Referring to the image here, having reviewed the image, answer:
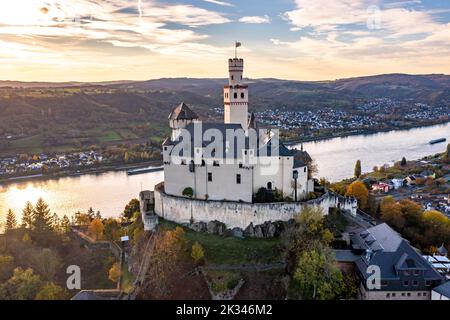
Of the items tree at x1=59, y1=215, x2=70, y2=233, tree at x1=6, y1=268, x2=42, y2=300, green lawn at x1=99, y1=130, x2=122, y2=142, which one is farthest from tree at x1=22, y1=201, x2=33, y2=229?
green lawn at x1=99, y1=130, x2=122, y2=142

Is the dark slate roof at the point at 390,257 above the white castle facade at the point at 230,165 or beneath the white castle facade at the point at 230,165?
beneath

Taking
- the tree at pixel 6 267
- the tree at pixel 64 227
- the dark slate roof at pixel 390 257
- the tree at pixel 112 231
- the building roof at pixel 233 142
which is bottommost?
the tree at pixel 6 267

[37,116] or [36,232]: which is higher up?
[37,116]

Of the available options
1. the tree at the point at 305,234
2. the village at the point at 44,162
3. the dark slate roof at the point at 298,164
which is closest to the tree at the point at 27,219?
the dark slate roof at the point at 298,164

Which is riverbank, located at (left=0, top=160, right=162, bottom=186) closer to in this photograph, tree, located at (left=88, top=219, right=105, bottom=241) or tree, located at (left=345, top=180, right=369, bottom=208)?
tree, located at (left=88, top=219, right=105, bottom=241)

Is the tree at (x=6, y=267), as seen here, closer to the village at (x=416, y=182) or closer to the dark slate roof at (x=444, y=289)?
the dark slate roof at (x=444, y=289)
